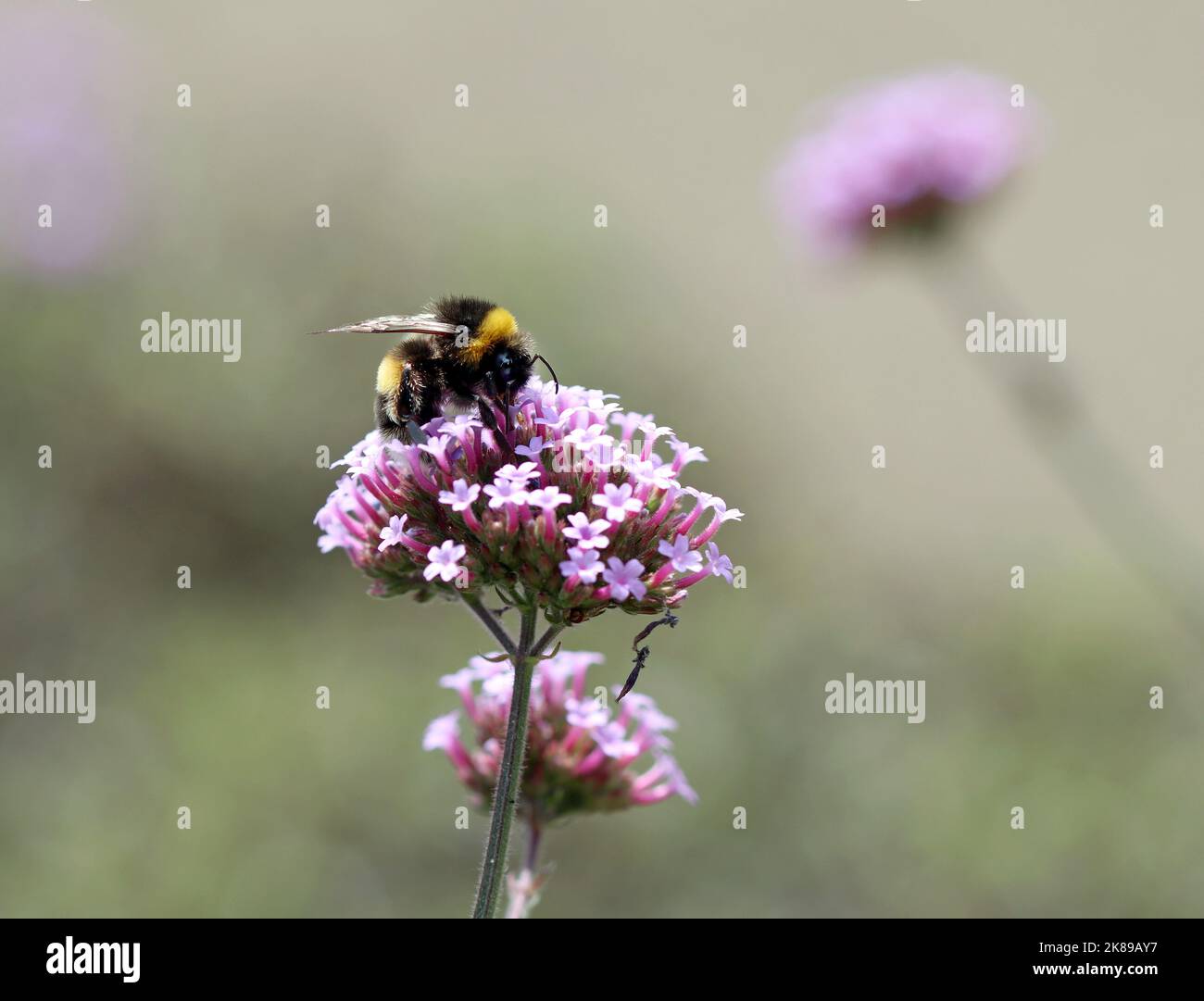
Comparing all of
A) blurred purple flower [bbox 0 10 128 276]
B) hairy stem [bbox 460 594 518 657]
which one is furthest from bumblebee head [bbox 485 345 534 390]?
blurred purple flower [bbox 0 10 128 276]

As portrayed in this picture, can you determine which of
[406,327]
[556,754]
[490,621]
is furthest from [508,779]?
[406,327]

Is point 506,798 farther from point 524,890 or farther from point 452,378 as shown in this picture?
point 452,378

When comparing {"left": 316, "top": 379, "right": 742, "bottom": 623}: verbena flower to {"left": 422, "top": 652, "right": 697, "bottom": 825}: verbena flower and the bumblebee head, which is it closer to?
the bumblebee head
